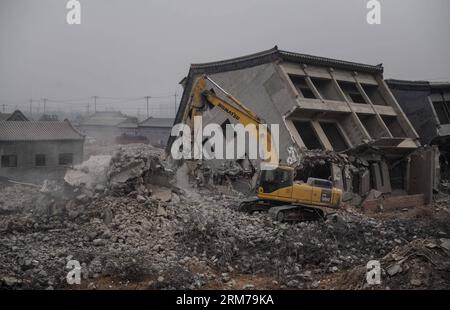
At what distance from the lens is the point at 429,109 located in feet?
58.9

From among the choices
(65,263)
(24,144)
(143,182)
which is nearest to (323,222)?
(143,182)

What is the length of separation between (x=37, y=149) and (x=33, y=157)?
47 centimetres

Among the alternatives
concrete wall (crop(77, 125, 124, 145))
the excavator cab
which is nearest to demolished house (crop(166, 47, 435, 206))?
the excavator cab

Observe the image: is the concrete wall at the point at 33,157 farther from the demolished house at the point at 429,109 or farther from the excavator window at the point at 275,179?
the demolished house at the point at 429,109

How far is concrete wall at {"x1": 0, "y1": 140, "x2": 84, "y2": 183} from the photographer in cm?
2172

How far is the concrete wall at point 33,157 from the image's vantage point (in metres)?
21.7

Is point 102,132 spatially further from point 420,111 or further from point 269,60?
point 420,111

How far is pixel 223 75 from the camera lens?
15672 millimetres

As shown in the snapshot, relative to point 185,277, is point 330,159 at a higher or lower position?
higher

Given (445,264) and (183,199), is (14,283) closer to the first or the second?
(183,199)

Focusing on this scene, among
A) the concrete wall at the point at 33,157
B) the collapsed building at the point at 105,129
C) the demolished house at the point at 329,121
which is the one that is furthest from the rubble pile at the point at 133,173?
the collapsed building at the point at 105,129

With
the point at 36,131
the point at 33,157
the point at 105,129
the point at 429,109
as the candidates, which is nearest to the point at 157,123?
the point at 105,129

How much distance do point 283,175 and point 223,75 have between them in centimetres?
674
